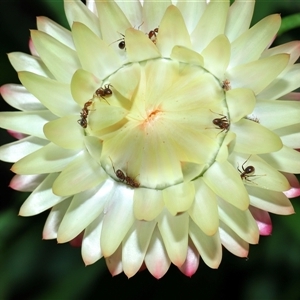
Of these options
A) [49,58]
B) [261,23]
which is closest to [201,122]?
[261,23]

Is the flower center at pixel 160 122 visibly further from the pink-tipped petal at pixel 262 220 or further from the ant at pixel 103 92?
the pink-tipped petal at pixel 262 220

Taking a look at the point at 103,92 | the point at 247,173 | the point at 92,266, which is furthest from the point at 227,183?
the point at 92,266

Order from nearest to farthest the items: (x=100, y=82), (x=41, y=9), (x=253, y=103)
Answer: (x=253, y=103) < (x=100, y=82) < (x=41, y=9)

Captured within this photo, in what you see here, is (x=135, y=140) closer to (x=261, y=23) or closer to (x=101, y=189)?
(x=101, y=189)

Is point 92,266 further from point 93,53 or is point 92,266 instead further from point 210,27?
point 210,27

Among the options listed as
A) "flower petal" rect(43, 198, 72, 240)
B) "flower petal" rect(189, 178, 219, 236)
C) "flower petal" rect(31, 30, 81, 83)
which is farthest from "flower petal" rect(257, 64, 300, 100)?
"flower petal" rect(43, 198, 72, 240)

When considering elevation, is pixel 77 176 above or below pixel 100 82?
below
